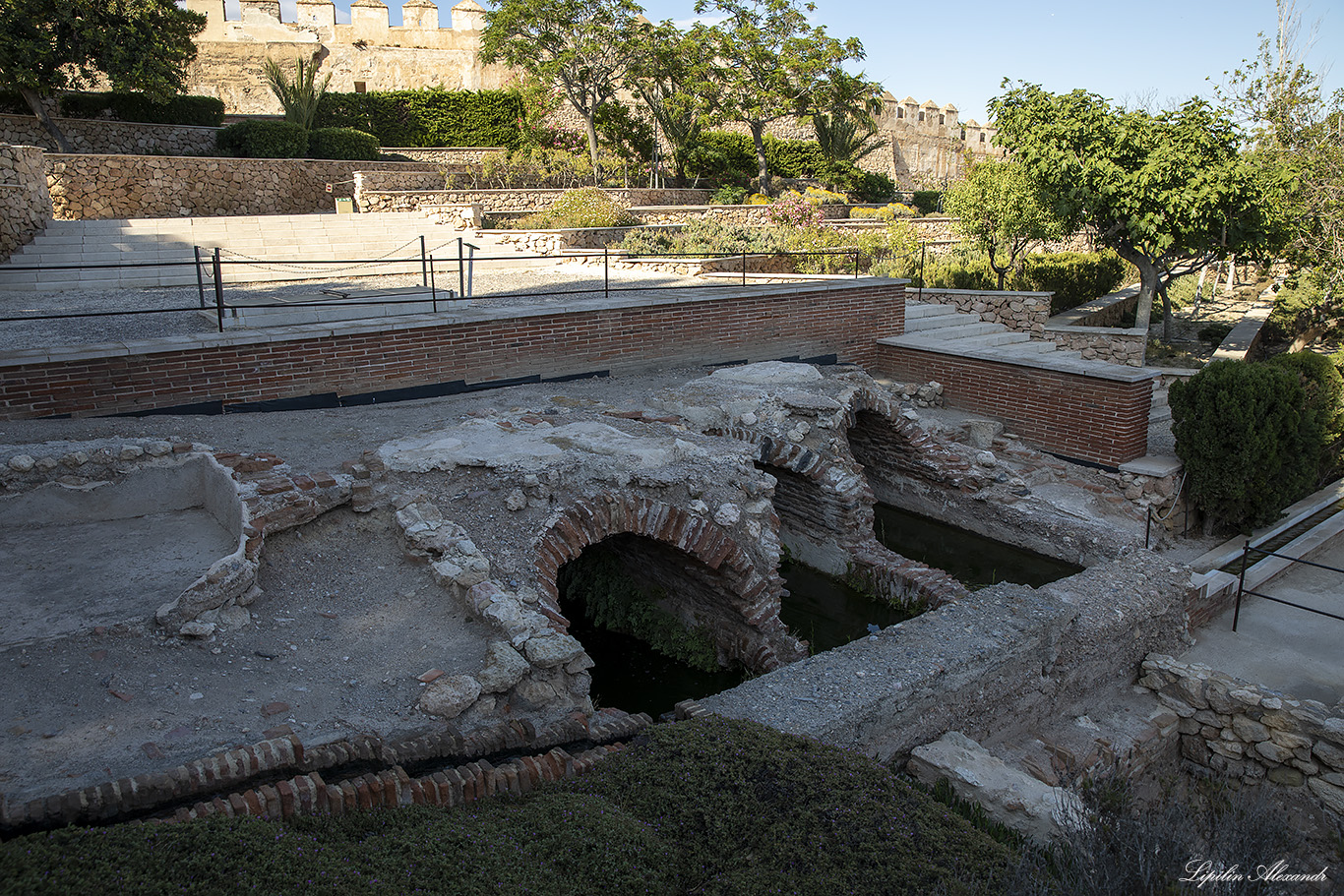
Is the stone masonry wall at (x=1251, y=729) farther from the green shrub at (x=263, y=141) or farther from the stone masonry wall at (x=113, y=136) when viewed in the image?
the stone masonry wall at (x=113, y=136)

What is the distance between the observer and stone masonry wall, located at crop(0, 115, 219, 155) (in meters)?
17.7

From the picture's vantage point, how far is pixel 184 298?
11.7m

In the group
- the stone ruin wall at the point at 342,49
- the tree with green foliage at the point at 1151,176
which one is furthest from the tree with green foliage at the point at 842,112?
the stone ruin wall at the point at 342,49

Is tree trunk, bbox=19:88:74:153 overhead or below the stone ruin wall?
below

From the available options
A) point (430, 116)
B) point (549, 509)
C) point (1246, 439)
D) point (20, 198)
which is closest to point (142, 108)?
point (20, 198)

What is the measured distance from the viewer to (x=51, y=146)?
1791 centimetres

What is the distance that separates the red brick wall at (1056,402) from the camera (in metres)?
9.86

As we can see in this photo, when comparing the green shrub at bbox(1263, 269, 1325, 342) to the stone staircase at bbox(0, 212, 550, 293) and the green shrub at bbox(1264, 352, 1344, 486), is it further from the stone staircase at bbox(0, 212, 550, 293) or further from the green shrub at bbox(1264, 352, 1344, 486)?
the stone staircase at bbox(0, 212, 550, 293)

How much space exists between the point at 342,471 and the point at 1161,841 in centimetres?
522

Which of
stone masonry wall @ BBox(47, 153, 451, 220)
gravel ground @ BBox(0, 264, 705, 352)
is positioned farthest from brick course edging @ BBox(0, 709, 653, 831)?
stone masonry wall @ BBox(47, 153, 451, 220)

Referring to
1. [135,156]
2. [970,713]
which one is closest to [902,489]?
[970,713]

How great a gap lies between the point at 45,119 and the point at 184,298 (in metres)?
9.90

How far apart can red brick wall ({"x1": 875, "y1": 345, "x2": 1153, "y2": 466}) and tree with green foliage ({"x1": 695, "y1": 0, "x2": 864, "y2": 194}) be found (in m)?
14.4

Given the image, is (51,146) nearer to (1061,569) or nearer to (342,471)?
(342,471)
